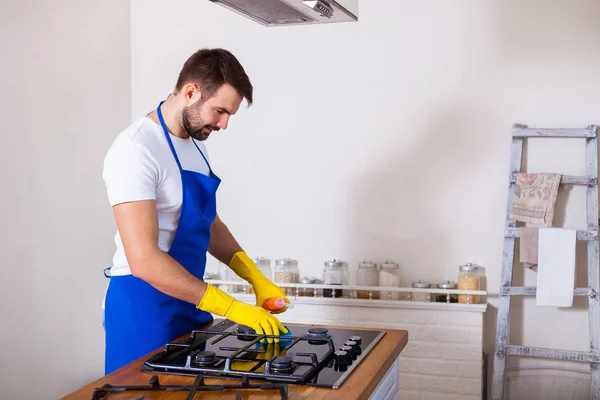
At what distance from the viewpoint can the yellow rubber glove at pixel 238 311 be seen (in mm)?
2299

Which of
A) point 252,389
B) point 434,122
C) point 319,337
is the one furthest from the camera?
point 434,122

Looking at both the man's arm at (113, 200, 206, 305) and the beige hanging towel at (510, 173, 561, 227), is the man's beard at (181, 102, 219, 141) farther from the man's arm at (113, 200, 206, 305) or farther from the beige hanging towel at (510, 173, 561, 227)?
the beige hanging towel at (510, 173, 561, 227)

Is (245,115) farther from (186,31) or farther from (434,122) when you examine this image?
(434,122)

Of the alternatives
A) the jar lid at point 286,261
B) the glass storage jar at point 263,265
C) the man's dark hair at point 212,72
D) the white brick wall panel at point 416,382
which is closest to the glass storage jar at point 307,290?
the jar lid at point 286,261

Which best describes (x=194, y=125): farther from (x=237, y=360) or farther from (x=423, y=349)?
(x=423, y=349)

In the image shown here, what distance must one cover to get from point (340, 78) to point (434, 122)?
0.64 meters

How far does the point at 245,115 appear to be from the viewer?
4.57 metres

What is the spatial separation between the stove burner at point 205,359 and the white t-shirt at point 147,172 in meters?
0.54

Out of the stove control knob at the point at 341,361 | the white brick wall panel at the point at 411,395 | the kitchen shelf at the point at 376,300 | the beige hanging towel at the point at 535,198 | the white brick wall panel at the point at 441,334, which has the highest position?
the beige hanging towel at the point at 535,198

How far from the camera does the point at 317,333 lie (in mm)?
2350

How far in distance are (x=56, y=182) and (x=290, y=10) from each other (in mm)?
2254

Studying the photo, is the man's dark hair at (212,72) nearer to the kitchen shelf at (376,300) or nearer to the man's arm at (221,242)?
the man's arm at (221,242)

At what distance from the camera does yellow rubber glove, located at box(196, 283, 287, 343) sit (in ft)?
7.54

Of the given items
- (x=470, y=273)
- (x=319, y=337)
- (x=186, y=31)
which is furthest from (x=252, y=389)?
(x=186, y=31)
